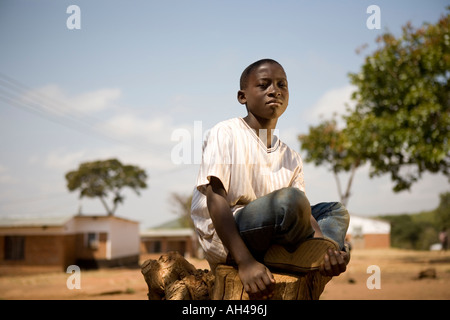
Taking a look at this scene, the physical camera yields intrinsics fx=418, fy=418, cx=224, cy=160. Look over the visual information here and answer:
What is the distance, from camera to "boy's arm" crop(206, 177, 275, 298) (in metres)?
2.06

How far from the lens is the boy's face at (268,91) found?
2.43m

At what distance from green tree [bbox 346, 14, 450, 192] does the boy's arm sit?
1304 centimetres

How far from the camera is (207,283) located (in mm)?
3320

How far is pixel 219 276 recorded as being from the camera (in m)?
2.38

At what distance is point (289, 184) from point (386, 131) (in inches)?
511

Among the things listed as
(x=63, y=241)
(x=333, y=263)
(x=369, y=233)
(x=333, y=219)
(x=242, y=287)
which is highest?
(x=333, y=219)

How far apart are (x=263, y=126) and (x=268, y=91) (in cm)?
22

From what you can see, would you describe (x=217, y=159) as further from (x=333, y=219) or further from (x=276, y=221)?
(x=333, y=219)

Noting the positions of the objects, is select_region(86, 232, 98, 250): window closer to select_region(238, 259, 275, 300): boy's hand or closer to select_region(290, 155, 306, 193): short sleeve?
select_region(290, 155, 306, 193): short sleeve

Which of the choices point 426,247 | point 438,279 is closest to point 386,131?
point 438,279

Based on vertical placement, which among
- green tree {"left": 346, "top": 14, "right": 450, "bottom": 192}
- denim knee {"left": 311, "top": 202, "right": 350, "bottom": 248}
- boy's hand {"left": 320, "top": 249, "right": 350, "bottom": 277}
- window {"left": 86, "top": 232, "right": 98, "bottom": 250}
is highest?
green tree {"left": 346, "top": 14, "right": 450, "bottom": 192}

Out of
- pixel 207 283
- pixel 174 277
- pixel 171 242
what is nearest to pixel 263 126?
pixel 207 283

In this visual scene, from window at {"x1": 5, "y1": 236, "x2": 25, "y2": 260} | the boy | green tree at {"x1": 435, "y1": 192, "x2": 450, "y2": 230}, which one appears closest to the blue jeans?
the boy

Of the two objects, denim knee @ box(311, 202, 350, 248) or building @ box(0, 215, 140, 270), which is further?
building @ box(0, 215, 140, 270)
